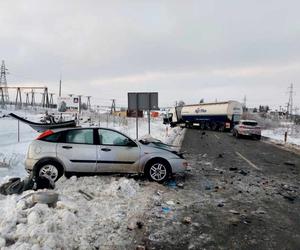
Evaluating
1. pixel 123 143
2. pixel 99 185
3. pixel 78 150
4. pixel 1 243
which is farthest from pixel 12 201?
pixel 123 143

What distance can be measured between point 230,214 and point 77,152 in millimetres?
4410

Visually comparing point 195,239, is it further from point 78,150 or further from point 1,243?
point 78,150

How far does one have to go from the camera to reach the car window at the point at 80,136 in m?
9.51

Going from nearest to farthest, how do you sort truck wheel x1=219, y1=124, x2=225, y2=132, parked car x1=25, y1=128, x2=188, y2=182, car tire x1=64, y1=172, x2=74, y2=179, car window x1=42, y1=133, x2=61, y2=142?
parked car x1=25, y1=128, x2=188, y2=182, car tire x1=64, y1=172, x2=74, y2=179, car window x1=42, y1=133, x2=61, y2=142, truck wheel x1=219, y1=124, x2=225, y2=132

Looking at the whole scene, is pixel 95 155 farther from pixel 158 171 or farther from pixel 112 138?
pixel 158 171

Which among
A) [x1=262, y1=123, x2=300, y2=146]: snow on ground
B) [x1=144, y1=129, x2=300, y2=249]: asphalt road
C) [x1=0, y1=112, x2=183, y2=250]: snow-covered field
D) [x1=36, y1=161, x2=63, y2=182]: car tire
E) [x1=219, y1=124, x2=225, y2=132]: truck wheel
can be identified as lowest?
[x1=262, y1=123, x2=300, y2=146]: snow on ground

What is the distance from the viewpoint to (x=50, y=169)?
9117 mm

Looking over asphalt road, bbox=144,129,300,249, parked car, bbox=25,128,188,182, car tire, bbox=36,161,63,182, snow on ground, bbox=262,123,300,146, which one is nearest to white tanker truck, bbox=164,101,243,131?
snow on ground, bbox=262,123,300,146

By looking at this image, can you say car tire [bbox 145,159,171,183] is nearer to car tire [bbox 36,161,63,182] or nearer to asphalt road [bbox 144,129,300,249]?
asphalt road [bbox 144,129,300,249]

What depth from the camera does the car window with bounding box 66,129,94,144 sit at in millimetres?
9508

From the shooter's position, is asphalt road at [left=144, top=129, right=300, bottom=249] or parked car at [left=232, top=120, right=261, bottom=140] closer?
asphalt road at [left=144, top=129, right=300, bottom=249]

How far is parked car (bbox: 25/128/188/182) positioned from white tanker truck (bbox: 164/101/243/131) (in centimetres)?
3573

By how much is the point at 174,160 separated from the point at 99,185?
236 centimetres

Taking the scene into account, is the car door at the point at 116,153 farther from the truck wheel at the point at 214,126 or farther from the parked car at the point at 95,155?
the truck wheel at the point at 214,126
